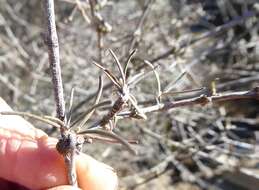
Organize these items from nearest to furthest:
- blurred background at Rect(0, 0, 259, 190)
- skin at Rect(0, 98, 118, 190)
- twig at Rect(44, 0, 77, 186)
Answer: twig at Rect(44, 0, 77, 186) → skin at Rect(0, 98, 118, 190) → blurred background at Rect(0, 0, 259, 190)

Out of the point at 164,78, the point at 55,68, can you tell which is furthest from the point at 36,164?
the point at 164,78

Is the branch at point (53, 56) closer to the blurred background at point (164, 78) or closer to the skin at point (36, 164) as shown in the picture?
the skin at point (36, 164)

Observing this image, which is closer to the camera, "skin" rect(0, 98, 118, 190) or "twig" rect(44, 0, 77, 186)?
"twig" rect(44, 0, 77, 186)

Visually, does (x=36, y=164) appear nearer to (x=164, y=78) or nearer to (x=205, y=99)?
(x=205, y=99)

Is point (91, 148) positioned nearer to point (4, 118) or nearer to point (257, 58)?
point (257, 58)

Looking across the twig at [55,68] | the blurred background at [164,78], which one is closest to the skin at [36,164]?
the twig at [55,68]

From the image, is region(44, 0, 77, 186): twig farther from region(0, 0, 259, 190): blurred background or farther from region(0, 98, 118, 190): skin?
region(0, 0, 259, 190): blurred background

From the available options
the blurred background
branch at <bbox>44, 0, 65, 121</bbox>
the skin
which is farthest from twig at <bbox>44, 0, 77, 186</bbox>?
the blurred background
